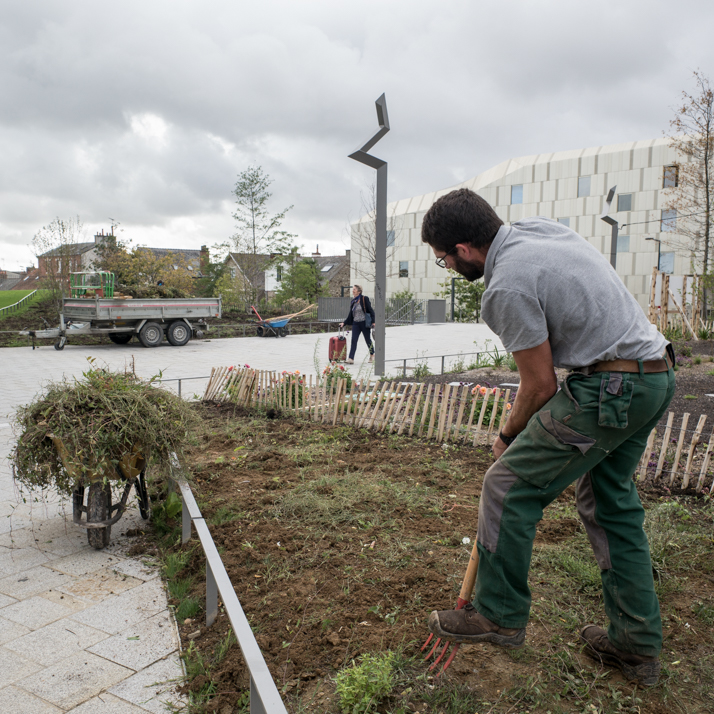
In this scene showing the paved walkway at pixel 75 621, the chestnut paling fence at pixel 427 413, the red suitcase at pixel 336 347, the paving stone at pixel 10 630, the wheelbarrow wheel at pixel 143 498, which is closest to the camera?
the paved walkway at pixel 75 621

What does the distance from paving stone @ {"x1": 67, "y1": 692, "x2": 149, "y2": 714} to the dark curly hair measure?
2.06 meters

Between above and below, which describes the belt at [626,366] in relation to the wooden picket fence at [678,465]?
above

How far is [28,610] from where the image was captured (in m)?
2.93

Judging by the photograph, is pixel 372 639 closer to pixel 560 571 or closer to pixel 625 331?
pixel 560 571

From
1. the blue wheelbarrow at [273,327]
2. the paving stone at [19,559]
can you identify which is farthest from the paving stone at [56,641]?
the blue wheelbarrow at [273,327]

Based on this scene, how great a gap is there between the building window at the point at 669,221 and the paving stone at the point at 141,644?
36491mm

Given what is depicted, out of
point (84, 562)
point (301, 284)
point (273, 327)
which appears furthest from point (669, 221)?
point (84, 562)

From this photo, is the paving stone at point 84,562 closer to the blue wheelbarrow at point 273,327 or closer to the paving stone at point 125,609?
the paving stone at point 125,609

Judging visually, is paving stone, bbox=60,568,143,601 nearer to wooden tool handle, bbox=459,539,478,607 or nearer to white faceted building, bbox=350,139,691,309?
wooden tool handle, bbox=459,539,478,607

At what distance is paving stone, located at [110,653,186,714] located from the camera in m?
2.26

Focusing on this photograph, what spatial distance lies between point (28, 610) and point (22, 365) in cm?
1172

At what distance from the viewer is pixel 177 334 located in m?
17.7

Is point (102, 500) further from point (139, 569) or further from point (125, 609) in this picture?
point (125, 609)

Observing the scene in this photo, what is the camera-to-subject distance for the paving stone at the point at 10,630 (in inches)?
105
